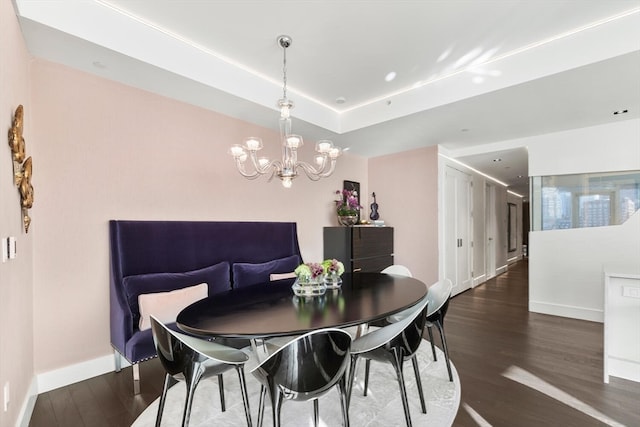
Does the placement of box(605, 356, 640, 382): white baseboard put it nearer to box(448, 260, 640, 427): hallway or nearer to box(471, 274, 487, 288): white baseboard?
box(448, 260, 640, 427): hallway

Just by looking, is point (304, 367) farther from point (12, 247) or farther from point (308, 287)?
point (12, 247)

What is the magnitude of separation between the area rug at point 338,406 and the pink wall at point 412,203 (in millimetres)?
2694

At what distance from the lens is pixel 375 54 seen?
9.89ft

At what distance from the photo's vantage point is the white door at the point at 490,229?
7.28m

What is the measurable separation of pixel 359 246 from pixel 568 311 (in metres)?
3.02

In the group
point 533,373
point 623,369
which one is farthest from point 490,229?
point 533,373

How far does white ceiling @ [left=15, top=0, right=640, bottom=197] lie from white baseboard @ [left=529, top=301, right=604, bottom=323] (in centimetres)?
251

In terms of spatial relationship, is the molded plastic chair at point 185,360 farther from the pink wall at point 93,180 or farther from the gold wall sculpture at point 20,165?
the pink wall at point 93,180

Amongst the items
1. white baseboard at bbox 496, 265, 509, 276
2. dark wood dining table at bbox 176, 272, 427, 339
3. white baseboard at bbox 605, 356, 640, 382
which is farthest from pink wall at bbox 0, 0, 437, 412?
white baseboard at bbox 496, 265, 509, 276

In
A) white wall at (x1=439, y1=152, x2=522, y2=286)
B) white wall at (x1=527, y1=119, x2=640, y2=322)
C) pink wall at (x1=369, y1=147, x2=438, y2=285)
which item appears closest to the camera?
white wall at (x1=527, y1=119, x2=640, y2=322)

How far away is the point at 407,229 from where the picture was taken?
17.9 ft

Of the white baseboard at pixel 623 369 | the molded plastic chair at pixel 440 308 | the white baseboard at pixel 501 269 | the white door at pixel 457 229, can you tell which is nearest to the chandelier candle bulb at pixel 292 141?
the molded plastic chair at pixel 440 308

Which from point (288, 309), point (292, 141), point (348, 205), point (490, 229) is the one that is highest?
point (292, 141)

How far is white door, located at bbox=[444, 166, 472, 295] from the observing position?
5410 millimetres
